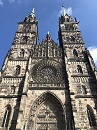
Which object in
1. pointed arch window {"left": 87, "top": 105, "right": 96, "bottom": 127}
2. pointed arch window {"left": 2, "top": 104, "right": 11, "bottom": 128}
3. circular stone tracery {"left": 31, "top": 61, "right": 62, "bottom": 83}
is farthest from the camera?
circular stone tracery {"left": 31, "top": 61, "right": 62, "bottom": 83}

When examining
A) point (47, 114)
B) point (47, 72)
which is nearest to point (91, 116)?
point (47, 114)

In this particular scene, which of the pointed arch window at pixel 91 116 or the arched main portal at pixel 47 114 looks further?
the arched main portal at pixel 47 114

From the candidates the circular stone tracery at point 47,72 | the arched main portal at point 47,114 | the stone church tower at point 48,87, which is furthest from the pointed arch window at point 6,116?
the circular stone tracery at point 47,72

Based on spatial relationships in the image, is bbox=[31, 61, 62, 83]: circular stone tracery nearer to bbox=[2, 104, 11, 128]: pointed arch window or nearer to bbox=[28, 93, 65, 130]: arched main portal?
bbox=[28, 93, 65, 130]: arched main portal

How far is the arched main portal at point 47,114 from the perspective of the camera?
49.6 feet

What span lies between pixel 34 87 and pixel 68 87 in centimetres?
359

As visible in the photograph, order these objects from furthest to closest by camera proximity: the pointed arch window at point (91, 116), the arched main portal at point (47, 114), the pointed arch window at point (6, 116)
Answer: the arched main portal at point (47, 114) < the pointed arch window at point (91, 116) < the pointed arch window at point (6, 116)

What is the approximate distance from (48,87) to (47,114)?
9.25 ft

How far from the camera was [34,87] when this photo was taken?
1742 cm

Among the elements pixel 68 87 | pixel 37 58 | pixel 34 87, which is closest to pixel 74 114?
pixel 68 87

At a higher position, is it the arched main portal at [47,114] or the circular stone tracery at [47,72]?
the circular stone tracery at [47,72]

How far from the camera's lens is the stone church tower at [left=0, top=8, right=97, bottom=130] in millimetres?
15055

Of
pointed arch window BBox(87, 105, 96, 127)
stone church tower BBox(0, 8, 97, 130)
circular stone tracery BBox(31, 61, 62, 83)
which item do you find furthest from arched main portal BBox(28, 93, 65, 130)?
pointed arch window BBox(87, 105, 96, 127)

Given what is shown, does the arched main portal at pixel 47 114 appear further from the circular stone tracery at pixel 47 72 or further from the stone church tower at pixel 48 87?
the circular stone tracery at pixel 47 72
